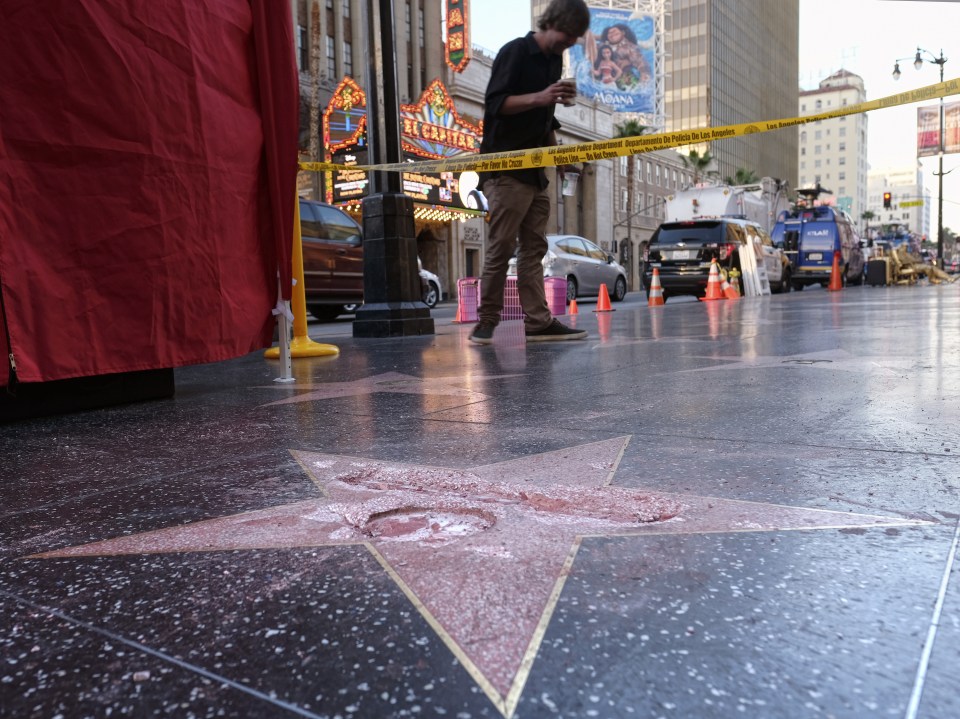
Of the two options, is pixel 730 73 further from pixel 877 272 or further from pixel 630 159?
pixel 877 272

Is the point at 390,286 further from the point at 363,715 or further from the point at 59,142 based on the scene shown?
the point at 363,715

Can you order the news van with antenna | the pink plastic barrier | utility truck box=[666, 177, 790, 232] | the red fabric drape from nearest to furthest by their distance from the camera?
the red fabric drape → the pink plastic barrier → utility truck box=[666, 177, 790, 232] → the news van with antenna

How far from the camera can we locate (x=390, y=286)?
7.56 metres

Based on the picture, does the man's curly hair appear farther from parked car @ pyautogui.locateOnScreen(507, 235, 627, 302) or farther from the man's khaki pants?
parked car @ pyautogui.locateOnScreen(507, 235, 627, 302)

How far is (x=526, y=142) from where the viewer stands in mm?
5676

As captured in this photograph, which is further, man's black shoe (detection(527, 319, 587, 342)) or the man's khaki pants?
man's black shoe (detection(527, 319, 587, 342))

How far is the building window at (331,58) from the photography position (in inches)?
1229

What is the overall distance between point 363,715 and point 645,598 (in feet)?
1.52

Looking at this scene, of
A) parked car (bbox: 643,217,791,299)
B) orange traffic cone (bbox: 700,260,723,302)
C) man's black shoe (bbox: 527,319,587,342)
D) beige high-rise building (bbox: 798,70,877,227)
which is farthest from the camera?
beige high-rise building (bbox: 798,70,877,227)

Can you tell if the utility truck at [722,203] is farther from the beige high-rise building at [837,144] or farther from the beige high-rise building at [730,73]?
the beige high-rise building at [837,144]

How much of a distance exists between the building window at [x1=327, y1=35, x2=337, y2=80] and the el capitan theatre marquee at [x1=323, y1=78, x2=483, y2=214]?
3.60m

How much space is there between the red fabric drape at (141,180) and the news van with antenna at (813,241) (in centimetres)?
2292

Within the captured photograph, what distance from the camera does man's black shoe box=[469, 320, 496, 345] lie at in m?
5.88

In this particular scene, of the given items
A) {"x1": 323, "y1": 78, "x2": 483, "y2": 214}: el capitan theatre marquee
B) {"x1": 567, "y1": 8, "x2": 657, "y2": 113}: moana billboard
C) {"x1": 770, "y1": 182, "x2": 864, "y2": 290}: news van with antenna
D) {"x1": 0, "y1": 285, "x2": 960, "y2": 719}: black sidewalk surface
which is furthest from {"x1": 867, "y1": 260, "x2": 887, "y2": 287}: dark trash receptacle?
{"x1": 567, "y1": 8, "x2": 657, "y2": 113}: moana billboard
